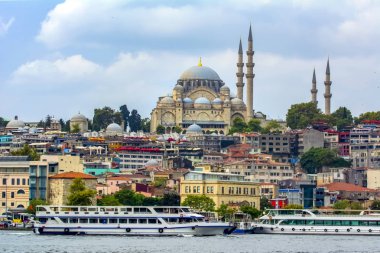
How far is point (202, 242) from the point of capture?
295ft

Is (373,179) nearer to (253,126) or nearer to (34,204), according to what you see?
(253,126)

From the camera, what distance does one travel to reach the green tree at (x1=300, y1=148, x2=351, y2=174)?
163m

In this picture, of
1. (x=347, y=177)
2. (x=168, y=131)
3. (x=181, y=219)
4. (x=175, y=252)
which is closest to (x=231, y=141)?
(x=168, y=131)

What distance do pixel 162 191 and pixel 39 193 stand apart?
16.4 meters

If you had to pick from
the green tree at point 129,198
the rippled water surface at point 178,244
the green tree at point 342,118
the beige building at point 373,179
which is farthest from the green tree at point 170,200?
the green tree at point 342,118

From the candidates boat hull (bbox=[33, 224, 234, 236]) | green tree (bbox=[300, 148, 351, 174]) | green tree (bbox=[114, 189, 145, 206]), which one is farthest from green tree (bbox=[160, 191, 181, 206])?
green tree (bbox=[300, 148, 351, 174])

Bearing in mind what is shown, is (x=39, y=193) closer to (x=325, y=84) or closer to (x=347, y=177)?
(x=347, y=177)

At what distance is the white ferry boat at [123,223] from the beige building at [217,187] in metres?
21.2

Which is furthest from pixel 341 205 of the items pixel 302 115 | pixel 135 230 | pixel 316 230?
pixel 302 115

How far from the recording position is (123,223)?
96.9 m

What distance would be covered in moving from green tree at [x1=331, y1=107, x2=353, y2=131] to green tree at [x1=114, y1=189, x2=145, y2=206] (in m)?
68.3

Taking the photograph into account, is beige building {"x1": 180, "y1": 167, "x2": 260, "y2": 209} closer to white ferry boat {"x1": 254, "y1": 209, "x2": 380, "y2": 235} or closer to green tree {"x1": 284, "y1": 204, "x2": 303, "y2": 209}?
green tree {"x1": 284, "y1": 204, "x2": 303, "y2": 209}

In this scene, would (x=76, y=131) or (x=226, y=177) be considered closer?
(x=226, y=177)

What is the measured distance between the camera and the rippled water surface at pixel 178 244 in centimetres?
8388
